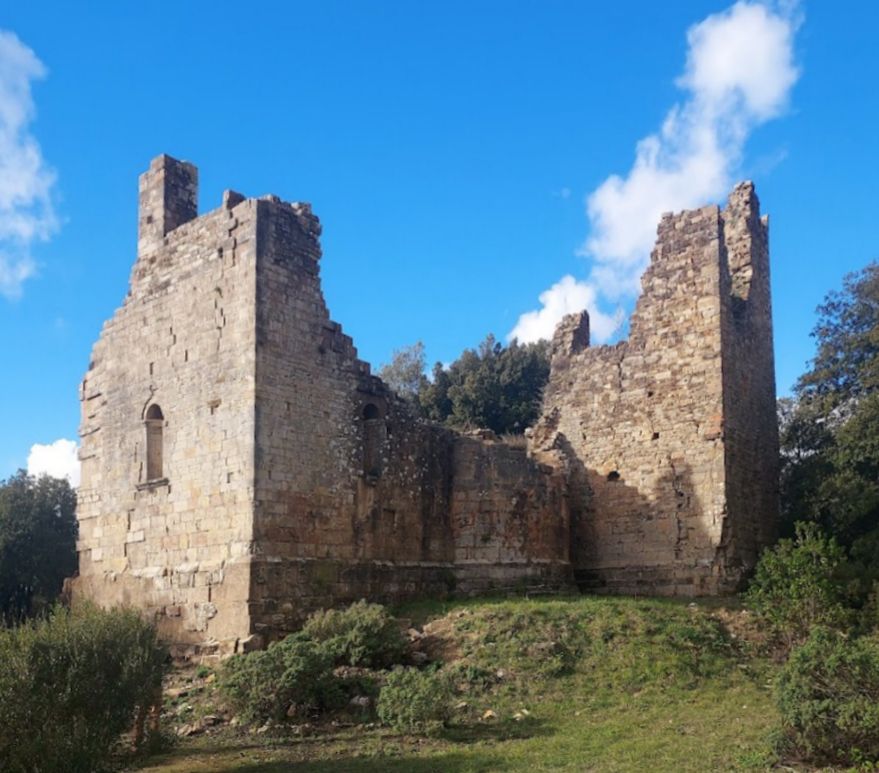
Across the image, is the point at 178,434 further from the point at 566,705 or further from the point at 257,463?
the point at 566,705

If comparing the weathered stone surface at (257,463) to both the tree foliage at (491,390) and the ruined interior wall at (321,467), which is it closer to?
the ruined interior wall at (321,467)

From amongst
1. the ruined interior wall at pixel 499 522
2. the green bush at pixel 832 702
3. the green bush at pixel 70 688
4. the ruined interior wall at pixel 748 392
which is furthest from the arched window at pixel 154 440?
the green bush at pixel 832 702

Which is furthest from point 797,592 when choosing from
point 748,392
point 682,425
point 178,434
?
point 178,434

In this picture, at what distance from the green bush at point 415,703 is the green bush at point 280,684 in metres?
0.99

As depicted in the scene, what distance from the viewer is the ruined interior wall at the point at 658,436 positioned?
19.2 m

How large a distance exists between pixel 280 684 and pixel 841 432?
42.1 ft

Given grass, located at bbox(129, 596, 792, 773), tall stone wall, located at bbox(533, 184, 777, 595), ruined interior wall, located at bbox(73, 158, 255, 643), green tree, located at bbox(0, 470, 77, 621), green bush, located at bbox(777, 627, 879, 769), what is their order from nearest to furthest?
green bush, located at bbox(777, 627, 879, 769), grass, located at bbox(129, 596, 792, 773), ruined interior wall, located at bbox(73, 158, 255, 643), tall stone wall, located at bbox(533, 184, 777, 595), green tree, located at bbox(0, 470, 77, 621)

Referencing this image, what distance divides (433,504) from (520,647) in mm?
4883

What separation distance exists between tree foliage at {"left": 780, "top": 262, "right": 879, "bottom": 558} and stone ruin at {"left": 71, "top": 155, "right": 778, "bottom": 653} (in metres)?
0.99

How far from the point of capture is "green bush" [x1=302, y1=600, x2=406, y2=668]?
44.0ft

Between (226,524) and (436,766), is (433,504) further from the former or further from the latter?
(436,766)

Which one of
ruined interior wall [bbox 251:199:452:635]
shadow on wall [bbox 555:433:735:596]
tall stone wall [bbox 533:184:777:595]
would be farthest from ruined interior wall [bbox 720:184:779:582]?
ruined interior wall [bbox 251:199:452:635]

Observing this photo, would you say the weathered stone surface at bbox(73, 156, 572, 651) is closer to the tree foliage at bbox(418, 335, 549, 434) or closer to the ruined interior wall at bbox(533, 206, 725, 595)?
the ruined interior wall at bbox(533, 206, 725, 595)

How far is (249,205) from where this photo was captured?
1627 cm
